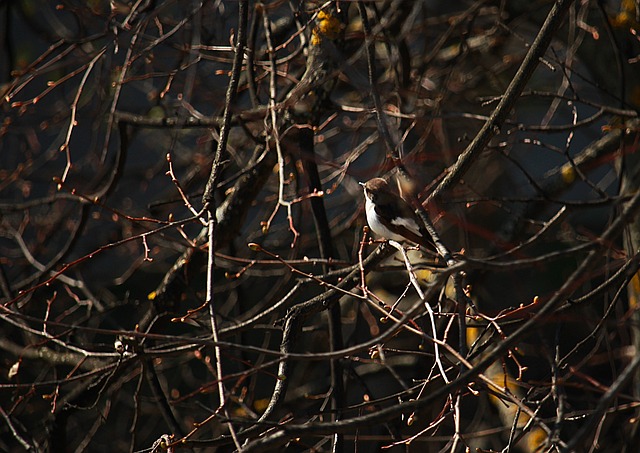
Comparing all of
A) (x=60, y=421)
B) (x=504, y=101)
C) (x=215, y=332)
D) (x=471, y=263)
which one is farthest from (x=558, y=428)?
(x=60, y=421)

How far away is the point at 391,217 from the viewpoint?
10.4ft

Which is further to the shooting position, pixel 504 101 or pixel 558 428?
pixel 504 101

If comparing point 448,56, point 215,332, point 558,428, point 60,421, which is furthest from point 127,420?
point 558,428

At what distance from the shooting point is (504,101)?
8.10ft

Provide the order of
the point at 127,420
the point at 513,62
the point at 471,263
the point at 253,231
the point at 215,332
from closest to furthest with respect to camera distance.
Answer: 1. the point at 471,263
2. the point at 215,332
3. the point at 513,62
4. the point at 253,231
5. the point at 127,420

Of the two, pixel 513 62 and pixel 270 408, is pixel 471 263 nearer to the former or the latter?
pixel 270 408

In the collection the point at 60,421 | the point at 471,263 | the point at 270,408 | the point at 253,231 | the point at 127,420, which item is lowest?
the point at 127,420

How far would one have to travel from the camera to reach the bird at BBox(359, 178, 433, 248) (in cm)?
311

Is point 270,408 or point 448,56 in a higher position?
point 270,408

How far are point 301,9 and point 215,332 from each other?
176 centimetres

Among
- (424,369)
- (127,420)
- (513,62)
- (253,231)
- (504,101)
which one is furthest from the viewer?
(127,420)

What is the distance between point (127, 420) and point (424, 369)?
261cm

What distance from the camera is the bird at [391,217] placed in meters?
3.11

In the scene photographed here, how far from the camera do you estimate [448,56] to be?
4.88m
